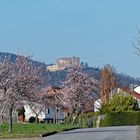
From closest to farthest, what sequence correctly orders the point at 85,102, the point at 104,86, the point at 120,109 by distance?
the point at 120,109, the point at 85,102, the point at 104,86

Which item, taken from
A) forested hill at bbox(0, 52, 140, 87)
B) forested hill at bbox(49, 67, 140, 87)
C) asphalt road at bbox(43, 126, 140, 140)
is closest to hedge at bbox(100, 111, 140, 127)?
forested hill at bbox(0, 52, 140, 87)

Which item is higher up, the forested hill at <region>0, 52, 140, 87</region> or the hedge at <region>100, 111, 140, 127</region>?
the forested hill at <region>0, 52, 140, 87</region>

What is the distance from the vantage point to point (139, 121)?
7644 cm

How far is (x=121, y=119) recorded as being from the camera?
266 ft

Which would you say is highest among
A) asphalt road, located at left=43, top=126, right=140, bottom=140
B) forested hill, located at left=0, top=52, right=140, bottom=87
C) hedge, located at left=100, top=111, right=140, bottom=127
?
forested hill, located at left=0, top=52, right=140, bottom=87

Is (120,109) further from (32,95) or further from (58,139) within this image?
(58,139)

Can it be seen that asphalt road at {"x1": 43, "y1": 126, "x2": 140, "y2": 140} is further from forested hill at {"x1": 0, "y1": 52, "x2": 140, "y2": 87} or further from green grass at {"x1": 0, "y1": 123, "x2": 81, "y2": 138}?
forested hill at {"x1": 0, "y1": 52, "x2": 140, "y2": 87}

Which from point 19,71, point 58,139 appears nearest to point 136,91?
point 19,71

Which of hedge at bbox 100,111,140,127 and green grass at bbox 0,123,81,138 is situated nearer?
green grass at bbox 0,123,81,138

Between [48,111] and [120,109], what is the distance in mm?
76632

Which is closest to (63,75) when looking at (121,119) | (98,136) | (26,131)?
(121,119)

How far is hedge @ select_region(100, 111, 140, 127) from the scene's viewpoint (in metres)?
79.9

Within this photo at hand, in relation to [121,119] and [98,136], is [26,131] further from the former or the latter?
[121,119]

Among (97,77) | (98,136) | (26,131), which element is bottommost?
(98,136)
